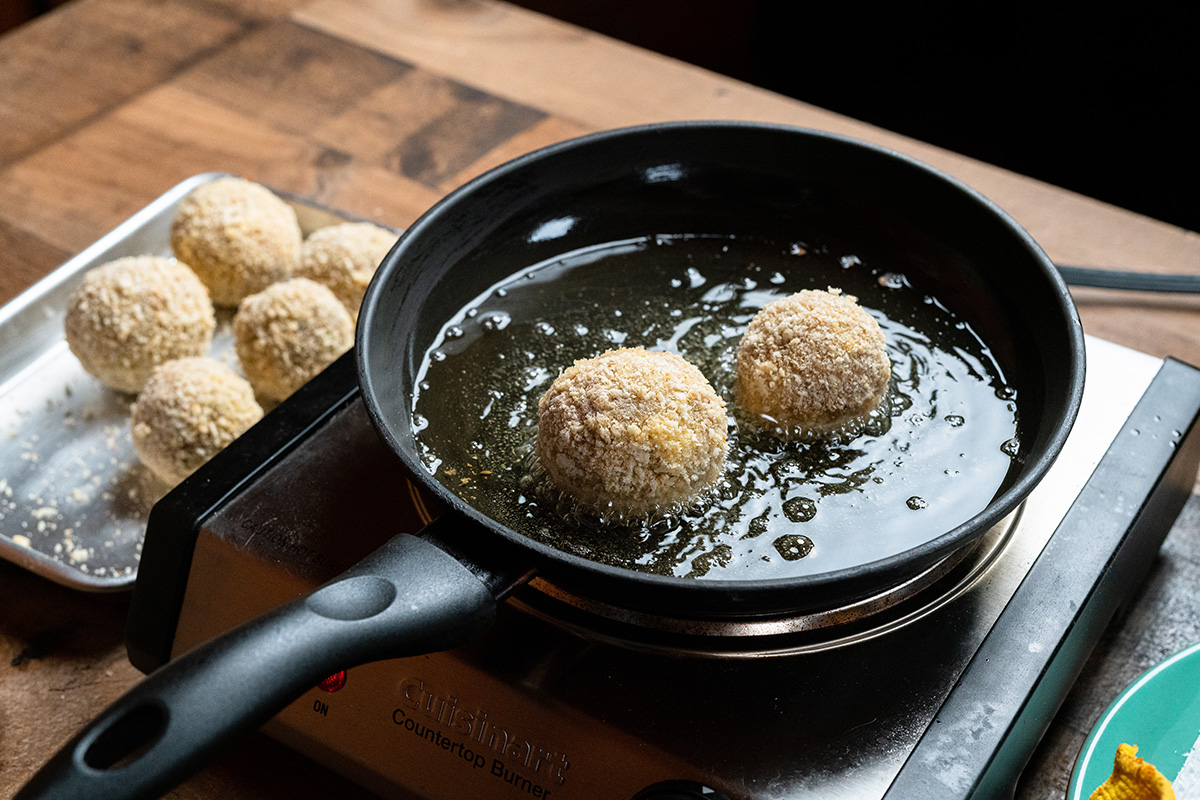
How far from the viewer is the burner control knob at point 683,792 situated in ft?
1.89

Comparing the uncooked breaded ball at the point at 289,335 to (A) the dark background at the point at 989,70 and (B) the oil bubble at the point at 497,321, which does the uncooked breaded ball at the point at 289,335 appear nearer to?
(B) the oil bubble at the point at 497,321

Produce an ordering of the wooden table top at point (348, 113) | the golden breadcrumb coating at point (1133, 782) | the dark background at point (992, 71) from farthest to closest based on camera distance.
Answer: the dark background at point (992, 71) < the wooden table top at point (348, 113) < the golden breadcrumb coating at point (1133, 782)

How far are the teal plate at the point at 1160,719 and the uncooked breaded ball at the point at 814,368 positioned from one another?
0.78 feet

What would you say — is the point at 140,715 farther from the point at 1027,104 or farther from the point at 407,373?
the point at 1027,104

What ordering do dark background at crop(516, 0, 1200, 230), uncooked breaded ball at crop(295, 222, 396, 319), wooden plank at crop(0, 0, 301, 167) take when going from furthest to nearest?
dark background at crop(516, 0, 1200, 230) → wooden plank at crop(0, 0, 301, 167) → uncooked breaded ball at crop(295, 222, 396, 319)

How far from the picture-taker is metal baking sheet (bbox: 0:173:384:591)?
2.95 feet

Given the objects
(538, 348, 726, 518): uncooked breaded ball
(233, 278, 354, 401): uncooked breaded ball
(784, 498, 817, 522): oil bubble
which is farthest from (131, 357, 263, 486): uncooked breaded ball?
(784, 498, 817, 522): oil bubble

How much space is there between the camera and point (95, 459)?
→ 100 centimetres

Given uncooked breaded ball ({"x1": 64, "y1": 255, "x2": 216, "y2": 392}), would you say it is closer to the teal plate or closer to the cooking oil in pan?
the cooking oil in pan

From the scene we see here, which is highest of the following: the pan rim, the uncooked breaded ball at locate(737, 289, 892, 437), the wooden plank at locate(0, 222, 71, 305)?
the pan rim

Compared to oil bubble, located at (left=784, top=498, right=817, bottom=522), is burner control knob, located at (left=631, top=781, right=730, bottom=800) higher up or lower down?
lower down

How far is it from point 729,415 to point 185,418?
48 centimetres

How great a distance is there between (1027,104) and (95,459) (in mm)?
1826

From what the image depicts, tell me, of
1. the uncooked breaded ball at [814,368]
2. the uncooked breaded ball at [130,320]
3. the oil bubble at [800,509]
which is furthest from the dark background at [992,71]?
the oil bubble at [800,509]
